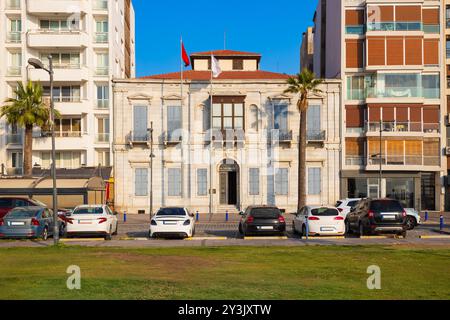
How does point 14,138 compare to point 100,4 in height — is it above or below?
below

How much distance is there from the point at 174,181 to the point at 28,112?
1288 cm

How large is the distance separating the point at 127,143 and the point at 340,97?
1798 cm

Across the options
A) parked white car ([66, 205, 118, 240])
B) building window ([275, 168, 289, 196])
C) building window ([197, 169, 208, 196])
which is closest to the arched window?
building window ([275, 168, 289, 196])

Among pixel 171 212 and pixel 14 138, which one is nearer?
pixel 171 212

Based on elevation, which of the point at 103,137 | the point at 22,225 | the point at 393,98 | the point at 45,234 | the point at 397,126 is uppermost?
the point at 393,98

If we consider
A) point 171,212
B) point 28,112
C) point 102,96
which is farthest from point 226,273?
point 102,96

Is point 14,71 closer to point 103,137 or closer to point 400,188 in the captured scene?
point 103,137

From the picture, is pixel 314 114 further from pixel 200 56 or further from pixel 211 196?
pixel 200 56

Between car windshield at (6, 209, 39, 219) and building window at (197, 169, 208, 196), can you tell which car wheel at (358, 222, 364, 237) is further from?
building window at (197, 169, 208, 196)

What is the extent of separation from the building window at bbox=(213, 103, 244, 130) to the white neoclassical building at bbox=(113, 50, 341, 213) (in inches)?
3.2

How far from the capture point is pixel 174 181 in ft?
169

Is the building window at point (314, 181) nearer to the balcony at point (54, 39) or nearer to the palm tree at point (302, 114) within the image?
the palm tree at point (302, 114)
